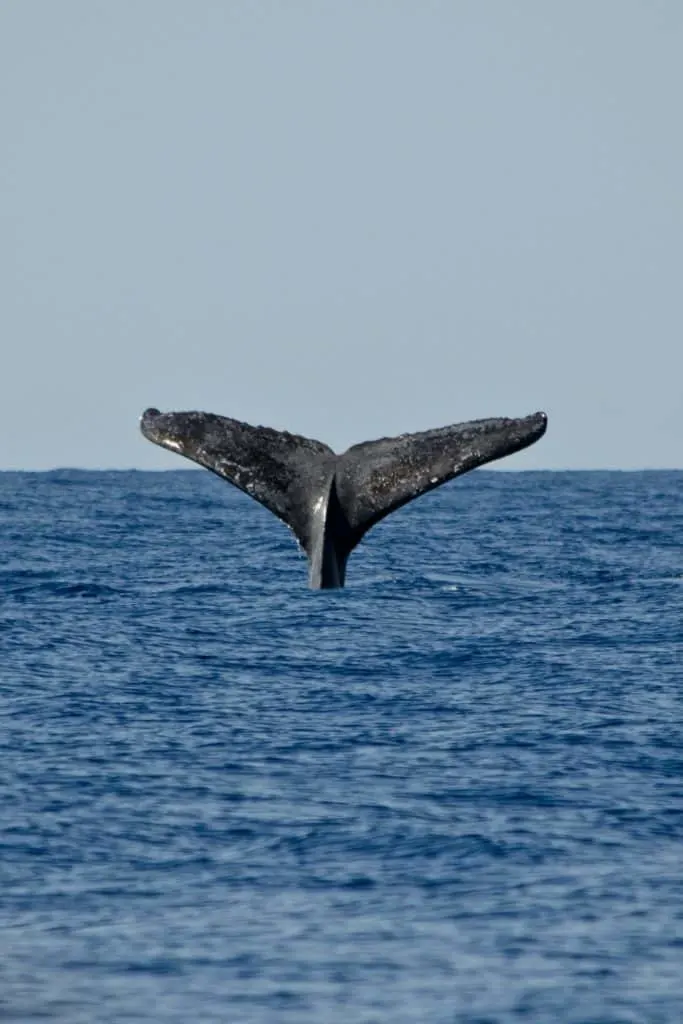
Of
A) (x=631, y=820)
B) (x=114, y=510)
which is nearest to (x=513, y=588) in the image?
(x=631, y=820)

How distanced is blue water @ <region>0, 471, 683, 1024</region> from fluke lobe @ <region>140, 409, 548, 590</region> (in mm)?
2511

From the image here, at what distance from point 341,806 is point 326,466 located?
3.17 m

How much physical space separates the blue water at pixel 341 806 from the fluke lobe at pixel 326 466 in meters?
2.51

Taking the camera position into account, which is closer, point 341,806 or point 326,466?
point 326,466

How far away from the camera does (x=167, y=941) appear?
1337 centimetres

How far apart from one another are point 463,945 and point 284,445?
487 centimetres

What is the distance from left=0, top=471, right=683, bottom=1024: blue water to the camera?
497 inches

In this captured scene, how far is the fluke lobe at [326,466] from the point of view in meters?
15.3

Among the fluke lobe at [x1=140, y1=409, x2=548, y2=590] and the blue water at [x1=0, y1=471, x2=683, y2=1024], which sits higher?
the fluke lobe at [x1=140, y1=409, x2=548, y2=590]

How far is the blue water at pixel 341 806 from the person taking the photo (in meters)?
12.6

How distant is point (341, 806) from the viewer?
1731 cm

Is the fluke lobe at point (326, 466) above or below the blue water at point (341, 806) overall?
above

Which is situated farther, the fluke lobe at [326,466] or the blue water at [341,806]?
the fluke lobe at [326,466]

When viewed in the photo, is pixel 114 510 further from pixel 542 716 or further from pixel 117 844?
pixel 117 844
